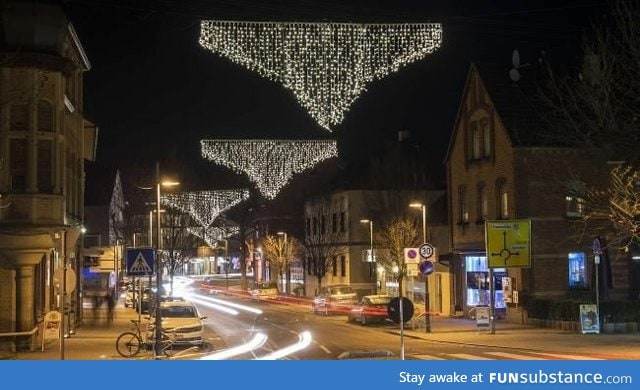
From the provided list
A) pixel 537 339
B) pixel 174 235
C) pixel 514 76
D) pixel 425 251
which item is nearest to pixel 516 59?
pixel 514 76

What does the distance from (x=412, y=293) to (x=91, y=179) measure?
134ft

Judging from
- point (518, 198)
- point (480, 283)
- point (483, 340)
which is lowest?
point (483, 340)

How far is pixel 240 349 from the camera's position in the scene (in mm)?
24922

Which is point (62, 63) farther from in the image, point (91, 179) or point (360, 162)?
point (91, 179)

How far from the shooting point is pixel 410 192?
52.1 metres

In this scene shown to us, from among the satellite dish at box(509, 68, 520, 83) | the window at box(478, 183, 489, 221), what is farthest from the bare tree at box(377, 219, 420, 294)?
the satellite dish at box(509, 68, 520, 83)

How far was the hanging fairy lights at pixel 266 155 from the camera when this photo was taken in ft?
106

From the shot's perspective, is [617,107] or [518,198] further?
[518,198]

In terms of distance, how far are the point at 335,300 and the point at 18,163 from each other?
24.8m

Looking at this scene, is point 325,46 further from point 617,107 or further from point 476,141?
point 476,141

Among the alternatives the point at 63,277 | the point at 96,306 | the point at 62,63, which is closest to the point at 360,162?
the point at 96,306

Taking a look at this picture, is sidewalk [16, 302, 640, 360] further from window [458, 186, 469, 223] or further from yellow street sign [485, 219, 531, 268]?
window [458, 186, 469, 223]

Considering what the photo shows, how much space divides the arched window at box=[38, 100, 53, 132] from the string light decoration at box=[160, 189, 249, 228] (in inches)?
1279

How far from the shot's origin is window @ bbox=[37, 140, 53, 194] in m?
25.6
